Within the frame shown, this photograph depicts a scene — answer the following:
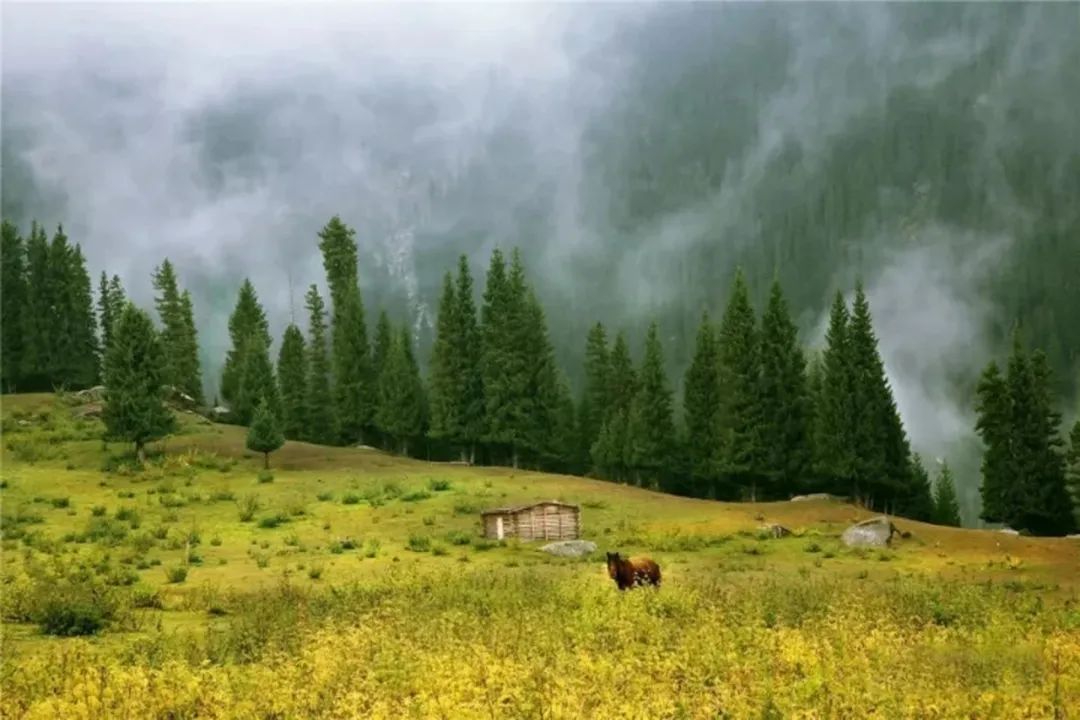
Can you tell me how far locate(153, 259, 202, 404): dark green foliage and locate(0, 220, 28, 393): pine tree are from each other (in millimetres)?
12905

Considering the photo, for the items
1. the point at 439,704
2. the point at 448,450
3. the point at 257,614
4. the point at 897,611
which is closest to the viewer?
the point at 439,704

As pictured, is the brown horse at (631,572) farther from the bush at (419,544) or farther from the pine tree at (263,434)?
the pine tree at (263,434)

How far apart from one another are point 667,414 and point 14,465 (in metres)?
46.8

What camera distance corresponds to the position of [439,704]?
1191 centimetres

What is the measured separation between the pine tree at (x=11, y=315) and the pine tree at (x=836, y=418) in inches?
2908

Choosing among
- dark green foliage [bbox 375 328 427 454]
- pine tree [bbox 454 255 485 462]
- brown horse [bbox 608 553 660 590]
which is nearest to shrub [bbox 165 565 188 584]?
brown horse [bbox 608 553 660 590]

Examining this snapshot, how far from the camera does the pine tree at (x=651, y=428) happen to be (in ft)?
248

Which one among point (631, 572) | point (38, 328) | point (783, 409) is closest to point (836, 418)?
point (783, 409)

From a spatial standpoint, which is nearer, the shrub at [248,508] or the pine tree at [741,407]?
the shrub at [248,508]

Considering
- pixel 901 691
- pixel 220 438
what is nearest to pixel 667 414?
pixel 220 438

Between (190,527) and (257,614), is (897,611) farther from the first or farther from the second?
(190,527)

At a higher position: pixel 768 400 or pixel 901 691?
pixel 768 400

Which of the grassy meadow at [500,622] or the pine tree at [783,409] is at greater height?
the pine tree at [783,409]

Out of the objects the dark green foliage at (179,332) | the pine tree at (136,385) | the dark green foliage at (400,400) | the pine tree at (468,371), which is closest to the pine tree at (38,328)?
the dark green foliage at (179,332)
